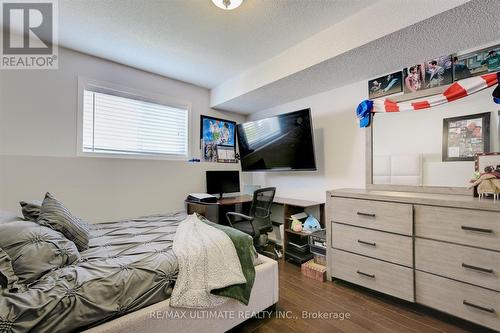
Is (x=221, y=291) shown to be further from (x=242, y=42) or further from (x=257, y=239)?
(x=242, y=42)

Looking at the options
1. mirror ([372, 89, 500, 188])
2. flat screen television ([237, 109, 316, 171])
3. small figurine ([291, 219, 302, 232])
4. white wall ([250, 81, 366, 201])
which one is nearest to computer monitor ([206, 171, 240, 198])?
flat screen television ([237, 109, 316, 171])

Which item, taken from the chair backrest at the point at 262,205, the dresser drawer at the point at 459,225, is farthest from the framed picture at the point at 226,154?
the dresser drawer at the point at 459,225

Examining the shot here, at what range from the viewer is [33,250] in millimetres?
1147

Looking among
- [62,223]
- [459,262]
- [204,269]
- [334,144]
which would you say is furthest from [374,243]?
[62,223]

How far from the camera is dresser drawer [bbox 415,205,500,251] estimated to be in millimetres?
1479

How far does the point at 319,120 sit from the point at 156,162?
226cm

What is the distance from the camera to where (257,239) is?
2.63m

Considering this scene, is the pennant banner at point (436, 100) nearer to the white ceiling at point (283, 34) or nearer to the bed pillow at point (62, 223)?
the white ceiling at point (283, 34)

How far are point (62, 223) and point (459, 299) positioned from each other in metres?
2.79

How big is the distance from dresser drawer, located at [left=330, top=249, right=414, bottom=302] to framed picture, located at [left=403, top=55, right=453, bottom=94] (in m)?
1.68

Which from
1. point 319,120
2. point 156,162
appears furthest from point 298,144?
point 156,162

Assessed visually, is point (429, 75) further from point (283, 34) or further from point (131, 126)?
point (131, 126)

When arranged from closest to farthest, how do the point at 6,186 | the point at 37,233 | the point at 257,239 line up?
the point at 37,233 < the point at 6,186 < the point at 257,239

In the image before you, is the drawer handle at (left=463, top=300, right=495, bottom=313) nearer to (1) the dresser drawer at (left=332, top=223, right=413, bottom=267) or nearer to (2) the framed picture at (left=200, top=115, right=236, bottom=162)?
(1) the dresser drawer at (left=332, top=223, right=413, bottom=267)
